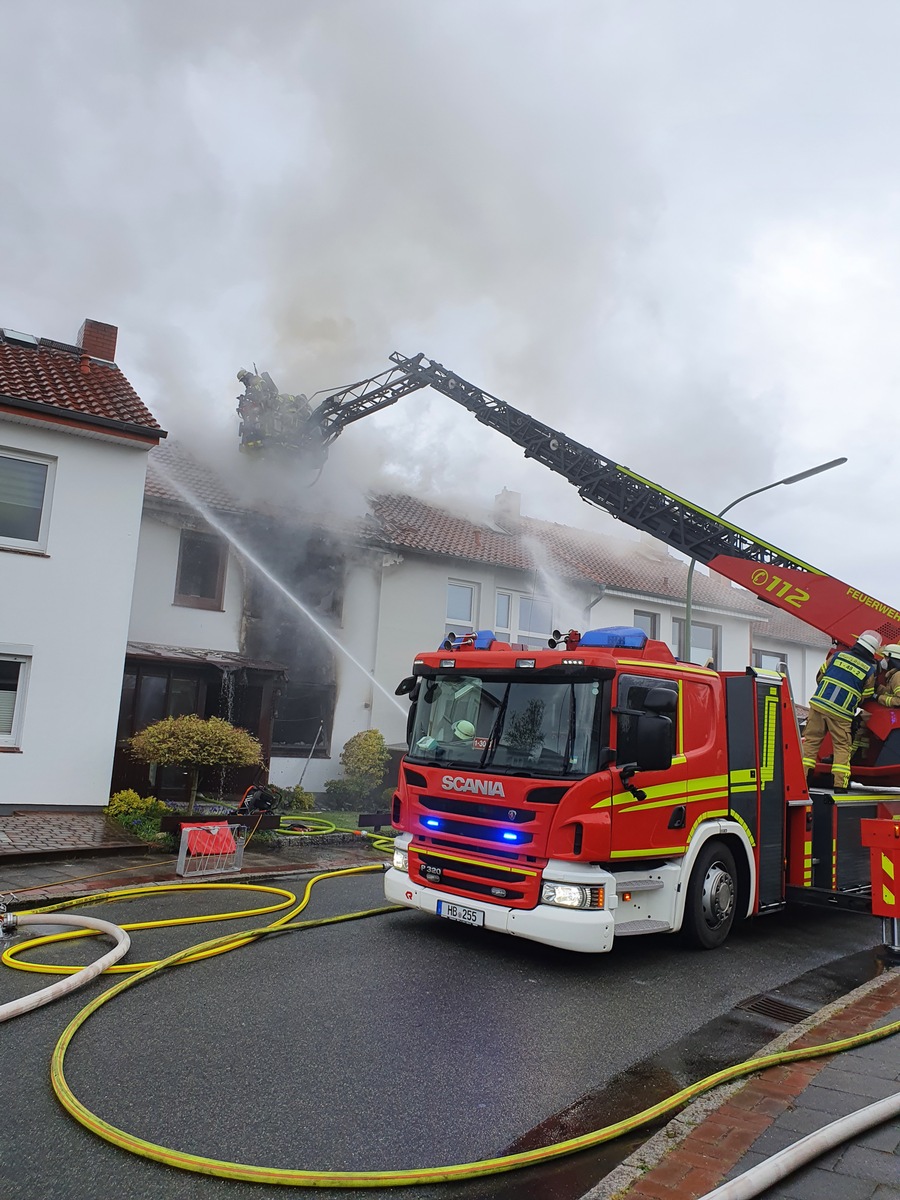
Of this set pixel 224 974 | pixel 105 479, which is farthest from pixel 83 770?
pixel 224 974

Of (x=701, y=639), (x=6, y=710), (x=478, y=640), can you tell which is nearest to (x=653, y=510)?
(x=478, y=640)

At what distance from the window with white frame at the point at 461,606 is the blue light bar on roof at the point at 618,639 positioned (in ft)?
40.8

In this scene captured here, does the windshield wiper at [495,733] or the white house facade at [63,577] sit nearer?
the windshield wiper at [495,733]

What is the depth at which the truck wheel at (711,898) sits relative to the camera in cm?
665

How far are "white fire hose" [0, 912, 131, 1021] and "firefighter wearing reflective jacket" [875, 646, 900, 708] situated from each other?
7.10 metres

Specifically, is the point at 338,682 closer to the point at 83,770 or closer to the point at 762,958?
the point at 83,770

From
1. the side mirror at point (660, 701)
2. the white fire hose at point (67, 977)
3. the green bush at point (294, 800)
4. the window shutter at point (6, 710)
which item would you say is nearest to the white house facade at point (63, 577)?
the window shutter at point (6, 710)

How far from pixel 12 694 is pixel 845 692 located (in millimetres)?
10644

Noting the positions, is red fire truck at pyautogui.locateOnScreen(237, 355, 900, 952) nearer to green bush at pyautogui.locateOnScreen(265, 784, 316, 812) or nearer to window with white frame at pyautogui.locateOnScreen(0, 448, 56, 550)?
window with white frame at pyautogui.locateOnScreen(0, 448, 56, 550)

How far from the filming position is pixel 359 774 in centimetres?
1642

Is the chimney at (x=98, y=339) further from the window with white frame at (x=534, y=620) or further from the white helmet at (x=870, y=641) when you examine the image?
the white helmet at (x=870, y=641)

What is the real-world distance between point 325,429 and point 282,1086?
1389cm

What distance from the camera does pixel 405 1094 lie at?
155 inches

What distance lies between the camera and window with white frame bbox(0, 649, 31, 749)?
11.7 m
